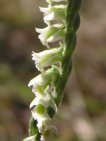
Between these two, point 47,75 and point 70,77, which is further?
point 70,77

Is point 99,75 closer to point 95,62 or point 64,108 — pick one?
point 95,62

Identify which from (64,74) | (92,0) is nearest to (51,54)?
(64,74)

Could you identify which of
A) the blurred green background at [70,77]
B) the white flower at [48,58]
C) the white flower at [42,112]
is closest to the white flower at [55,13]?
the white flower at [48,58]

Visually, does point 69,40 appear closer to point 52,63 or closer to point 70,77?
point 52,63

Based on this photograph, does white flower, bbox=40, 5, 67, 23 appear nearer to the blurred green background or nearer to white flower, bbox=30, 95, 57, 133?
white flower, bbox=30, 95, 57, 133

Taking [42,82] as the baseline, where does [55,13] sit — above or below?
above

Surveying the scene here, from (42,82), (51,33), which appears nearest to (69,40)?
(51,33)

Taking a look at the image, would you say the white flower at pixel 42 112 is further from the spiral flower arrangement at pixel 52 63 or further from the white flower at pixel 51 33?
the white flower at pixel 51 33
